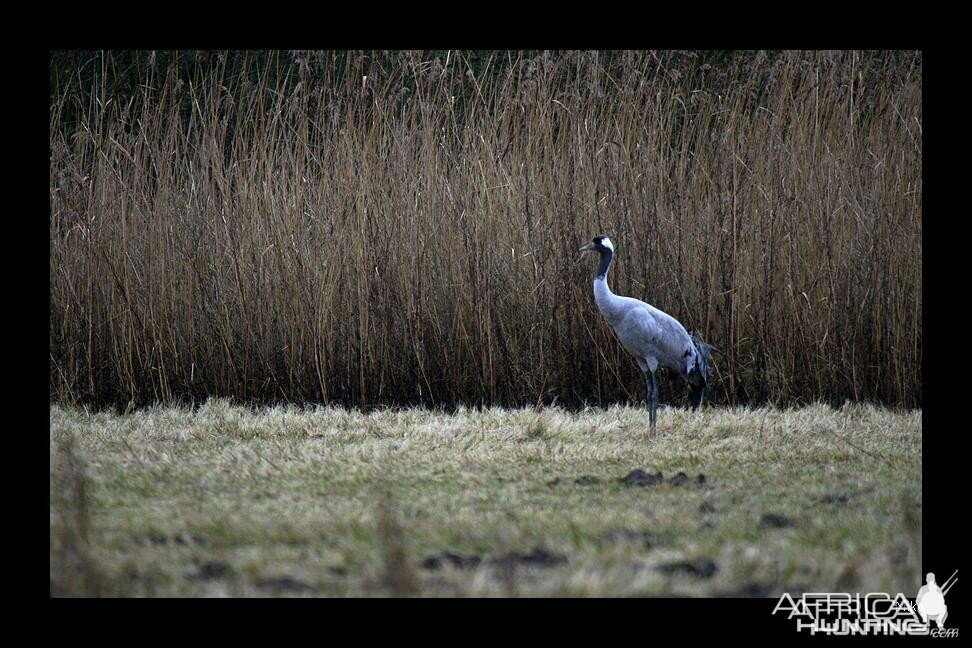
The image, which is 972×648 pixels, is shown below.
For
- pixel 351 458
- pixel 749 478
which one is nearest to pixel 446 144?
pixel 351 458

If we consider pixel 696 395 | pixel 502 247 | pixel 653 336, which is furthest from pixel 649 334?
pixel 502 247

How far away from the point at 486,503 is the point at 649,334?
62.3 inches

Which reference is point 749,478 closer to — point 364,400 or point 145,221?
point 364,400

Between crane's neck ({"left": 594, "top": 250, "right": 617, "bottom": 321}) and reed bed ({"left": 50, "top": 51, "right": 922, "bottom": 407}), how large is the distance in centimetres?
51

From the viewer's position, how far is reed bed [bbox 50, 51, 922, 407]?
5113 millimetres

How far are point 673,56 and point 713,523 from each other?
3.74m

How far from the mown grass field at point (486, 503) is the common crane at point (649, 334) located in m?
0.23

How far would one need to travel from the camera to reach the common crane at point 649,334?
4.49m
